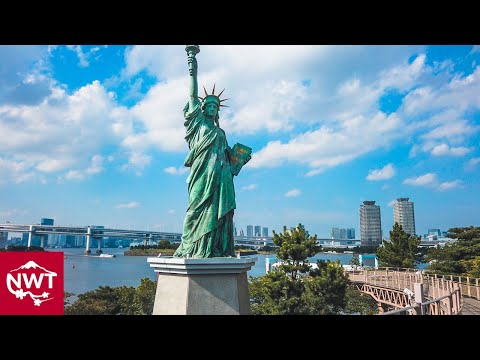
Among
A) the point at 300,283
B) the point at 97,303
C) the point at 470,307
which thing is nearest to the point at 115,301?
the point at 97,303

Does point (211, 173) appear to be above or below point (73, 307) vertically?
above

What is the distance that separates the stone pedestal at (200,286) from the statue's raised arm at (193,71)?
3082 mm

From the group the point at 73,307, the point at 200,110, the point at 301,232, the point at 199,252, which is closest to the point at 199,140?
the point at 200,110

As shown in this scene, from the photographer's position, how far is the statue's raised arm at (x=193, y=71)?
23.5ft

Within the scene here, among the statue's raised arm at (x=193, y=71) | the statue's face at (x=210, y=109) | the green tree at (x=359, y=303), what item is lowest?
the green tree at (x=359, y=303)

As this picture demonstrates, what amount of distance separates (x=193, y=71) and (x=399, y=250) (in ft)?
61.1

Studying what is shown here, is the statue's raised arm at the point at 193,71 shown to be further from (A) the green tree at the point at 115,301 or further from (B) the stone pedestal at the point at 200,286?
(A) the green tree at the point at 115,301

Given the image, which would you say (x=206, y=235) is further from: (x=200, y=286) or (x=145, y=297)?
(x=145, y=297)

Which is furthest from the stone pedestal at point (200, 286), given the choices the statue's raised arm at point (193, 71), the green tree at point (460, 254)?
the green tree at point (460, 254)

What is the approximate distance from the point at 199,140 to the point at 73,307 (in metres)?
9.82

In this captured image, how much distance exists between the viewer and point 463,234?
18.0 meters

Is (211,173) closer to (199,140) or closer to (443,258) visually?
(199,140)

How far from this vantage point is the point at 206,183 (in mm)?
7102

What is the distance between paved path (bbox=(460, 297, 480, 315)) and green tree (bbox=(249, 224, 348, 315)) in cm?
421
